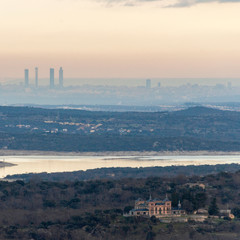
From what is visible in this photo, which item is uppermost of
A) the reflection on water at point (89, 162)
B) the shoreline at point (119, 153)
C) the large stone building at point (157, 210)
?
the large stone building at point (157, 210)

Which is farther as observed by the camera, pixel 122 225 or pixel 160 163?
pixel 160 163

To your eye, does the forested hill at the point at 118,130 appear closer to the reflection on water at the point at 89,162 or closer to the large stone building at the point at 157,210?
the reflection on water at the point at 89,162

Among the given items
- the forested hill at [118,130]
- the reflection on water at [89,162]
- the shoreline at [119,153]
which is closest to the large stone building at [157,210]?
the reflection on water at [89,162]

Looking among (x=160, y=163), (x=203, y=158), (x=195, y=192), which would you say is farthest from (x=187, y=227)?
(x=203, y=158)

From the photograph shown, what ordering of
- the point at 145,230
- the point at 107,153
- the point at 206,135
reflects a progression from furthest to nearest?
the point at 206,135 < the point at 107,153 < the point at 145,230

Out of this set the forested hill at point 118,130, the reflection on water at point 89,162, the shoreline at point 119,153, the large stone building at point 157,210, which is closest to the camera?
the large stone building at point 157,210

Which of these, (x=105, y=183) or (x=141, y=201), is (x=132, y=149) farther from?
(x=141, y=201)

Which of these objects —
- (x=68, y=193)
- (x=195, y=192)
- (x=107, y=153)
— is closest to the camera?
(x=195, y=192)

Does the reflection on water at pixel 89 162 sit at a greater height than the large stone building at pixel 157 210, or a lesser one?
lesser
